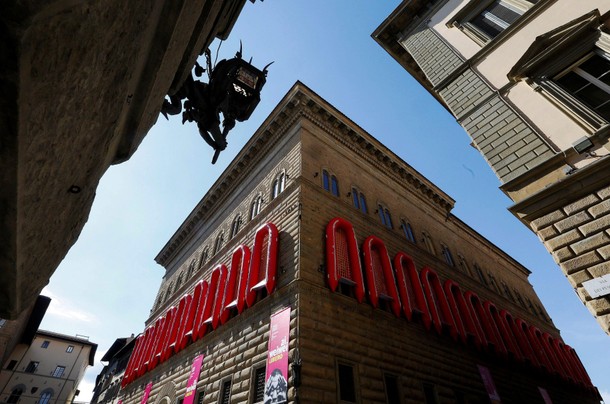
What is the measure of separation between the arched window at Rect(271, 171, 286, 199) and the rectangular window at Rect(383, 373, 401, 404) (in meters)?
7.69

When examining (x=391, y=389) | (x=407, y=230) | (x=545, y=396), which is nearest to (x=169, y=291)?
(x=407, y=230)

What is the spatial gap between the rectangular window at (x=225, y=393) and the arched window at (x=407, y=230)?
10.3m

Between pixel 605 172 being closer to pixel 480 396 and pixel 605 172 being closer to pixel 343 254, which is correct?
pixel 343 254

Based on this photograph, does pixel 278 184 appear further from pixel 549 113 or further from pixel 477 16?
pixel 549 113

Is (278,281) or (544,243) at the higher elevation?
(278,281)

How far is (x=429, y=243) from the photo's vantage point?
53.4 ft

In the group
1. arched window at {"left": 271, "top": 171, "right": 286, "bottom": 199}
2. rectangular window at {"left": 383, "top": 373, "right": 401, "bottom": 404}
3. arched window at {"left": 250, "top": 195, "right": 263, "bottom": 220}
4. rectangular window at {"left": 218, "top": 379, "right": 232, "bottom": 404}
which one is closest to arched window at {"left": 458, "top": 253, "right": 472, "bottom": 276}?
rectangular window at {"left": 383, "top": 373, "right": 401, "bottom": 404}

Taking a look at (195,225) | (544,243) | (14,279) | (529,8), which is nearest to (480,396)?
(544,243)

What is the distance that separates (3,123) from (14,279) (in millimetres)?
1514

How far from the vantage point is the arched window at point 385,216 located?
14.0 meters

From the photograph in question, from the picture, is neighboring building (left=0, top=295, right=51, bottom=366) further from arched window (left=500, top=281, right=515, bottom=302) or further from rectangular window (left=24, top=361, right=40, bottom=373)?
arched window (left=500, top=281, right=515, bottom=302)

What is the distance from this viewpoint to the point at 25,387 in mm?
34750

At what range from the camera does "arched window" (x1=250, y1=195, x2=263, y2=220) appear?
13781 mm

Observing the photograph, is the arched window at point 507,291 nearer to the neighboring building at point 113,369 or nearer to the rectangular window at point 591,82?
the rectangular window at point 591,82
